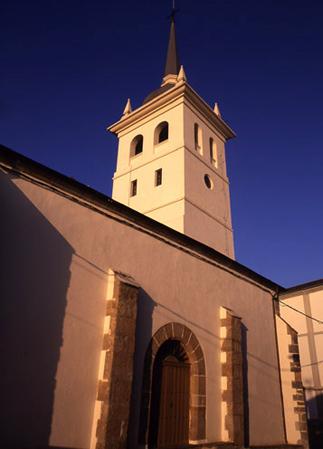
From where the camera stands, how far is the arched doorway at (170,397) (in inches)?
341

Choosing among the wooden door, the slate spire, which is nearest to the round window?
the slate spire

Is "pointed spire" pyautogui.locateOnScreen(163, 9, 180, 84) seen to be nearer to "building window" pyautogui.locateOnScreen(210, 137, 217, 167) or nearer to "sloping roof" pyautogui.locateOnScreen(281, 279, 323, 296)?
"building window" pyautogui.locateOnScreen(210, 137, 217, 167)

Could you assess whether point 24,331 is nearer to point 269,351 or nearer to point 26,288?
point 26,288

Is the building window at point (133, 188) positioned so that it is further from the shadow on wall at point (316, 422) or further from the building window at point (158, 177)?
the shadow on wall at point (316, 422)

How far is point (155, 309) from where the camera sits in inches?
364

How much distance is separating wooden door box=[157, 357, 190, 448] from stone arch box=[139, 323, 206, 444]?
16 centimetres

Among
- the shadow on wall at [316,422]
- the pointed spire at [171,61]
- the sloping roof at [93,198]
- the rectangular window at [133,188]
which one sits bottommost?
the shadow on wall at [316,422]

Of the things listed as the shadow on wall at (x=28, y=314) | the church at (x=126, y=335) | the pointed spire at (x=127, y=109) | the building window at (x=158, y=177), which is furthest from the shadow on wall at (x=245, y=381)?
the pointed spire at (x=127, y=109)

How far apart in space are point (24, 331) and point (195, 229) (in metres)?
11.6

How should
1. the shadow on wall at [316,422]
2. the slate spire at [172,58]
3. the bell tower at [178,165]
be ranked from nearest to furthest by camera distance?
1. the shadow on wall at [316,422]
2. the bell tower at [178,165]
3. the slate spire at [172,58]

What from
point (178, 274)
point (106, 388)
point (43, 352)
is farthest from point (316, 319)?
point (43, 352)

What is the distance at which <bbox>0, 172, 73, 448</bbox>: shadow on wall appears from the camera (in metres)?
6.22

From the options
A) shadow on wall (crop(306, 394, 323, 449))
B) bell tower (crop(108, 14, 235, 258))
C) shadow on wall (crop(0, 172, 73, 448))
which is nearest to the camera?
shadow on wall (crop(0, 172, 73, 448))

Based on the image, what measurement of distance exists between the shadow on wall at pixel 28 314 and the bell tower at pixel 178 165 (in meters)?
9.74
